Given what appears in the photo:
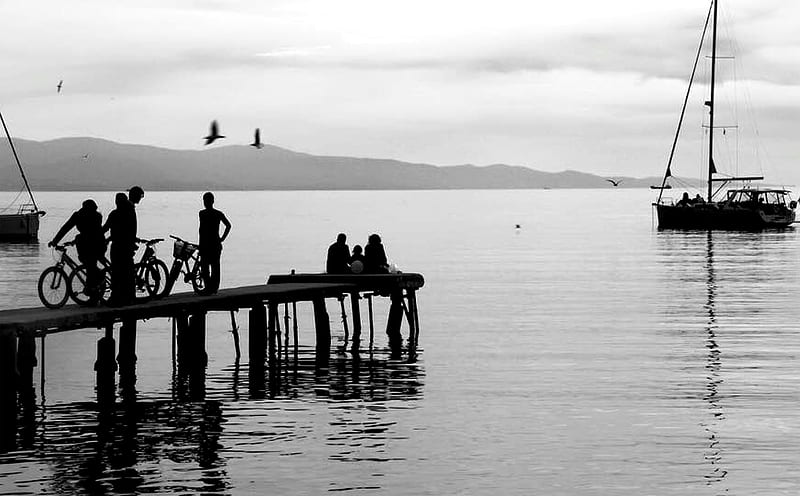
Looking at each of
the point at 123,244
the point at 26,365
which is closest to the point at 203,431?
the point at 26,365

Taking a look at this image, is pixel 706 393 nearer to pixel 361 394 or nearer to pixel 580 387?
pixel 580 387

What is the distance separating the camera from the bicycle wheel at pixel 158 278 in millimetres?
27844

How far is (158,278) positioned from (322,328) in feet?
26.6

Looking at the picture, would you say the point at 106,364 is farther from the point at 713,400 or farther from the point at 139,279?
the point at 713,400

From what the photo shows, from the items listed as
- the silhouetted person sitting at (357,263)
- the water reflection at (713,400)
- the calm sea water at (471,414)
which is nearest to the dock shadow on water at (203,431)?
the calm sea water at (471,414)

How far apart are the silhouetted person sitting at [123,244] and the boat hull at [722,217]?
10035 centimetres

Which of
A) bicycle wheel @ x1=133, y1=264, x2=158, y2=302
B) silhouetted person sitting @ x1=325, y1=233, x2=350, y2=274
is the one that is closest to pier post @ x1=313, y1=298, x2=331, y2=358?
silhouetted person sitting @ x1=325, y1=233, x2=350, y2=274

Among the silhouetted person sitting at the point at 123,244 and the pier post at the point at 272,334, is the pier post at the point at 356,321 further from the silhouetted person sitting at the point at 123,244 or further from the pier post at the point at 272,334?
the silhouetted person sitting at the point at 123,244

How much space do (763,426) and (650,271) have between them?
51247 mm

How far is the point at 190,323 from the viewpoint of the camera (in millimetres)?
31188

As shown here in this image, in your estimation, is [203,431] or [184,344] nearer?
[203,431]

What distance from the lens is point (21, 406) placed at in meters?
24.9

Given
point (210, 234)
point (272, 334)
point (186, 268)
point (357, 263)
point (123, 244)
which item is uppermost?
point (210, 234)

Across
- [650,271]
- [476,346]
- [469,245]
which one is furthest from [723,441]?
[469,245]
